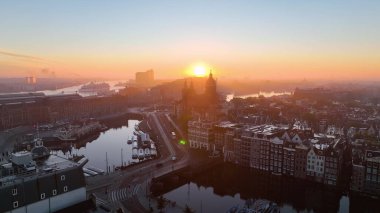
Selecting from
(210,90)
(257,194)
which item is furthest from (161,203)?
(210,90)

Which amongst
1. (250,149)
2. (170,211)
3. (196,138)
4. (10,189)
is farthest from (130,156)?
(10,189)

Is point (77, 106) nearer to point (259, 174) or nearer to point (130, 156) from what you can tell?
point (130, 156)

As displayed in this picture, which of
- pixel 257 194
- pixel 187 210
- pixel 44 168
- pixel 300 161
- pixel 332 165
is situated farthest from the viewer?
pixel 300 161

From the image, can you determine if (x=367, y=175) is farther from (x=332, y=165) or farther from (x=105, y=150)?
(x=105, y=150)

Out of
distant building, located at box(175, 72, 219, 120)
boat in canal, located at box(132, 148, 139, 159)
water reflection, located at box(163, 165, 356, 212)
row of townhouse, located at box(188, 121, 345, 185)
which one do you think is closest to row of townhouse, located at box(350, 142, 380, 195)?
row of townhouse, located at box(188, 121, 345, 185)

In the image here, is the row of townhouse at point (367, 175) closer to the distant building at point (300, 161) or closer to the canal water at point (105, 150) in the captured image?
the distant building at point (300, 161)

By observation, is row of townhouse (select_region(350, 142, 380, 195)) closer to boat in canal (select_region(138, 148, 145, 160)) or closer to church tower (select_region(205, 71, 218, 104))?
boat in canal (select_region(138, 148, 145, 160))
